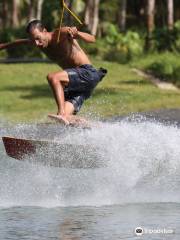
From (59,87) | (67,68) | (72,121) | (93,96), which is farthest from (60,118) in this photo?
(93,96)

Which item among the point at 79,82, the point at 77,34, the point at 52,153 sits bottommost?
the point at 52,153

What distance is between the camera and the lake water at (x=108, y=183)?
10836mm

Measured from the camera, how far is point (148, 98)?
81.4 feet

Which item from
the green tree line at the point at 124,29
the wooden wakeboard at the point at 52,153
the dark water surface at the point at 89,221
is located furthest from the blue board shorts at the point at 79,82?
the green tree line at the point at 124,29

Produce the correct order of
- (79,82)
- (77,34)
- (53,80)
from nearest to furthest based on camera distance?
(77,34), (53,80), (79,82)

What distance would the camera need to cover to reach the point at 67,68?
12086 mm

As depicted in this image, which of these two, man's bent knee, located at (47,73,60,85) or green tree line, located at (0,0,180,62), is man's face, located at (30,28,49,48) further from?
green tree line, located at (0,0,180,62)

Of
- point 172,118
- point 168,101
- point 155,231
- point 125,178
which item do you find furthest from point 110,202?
point 168,101

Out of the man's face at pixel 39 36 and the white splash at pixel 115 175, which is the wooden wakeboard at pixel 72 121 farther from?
the man's face at pixel 39 36

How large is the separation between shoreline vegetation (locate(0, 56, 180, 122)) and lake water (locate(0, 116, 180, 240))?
782cm

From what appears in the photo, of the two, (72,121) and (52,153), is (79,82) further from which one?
(52,153)

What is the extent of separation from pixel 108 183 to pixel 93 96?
13382 millimetres

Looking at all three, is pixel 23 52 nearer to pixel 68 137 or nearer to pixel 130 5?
pixel 130 5

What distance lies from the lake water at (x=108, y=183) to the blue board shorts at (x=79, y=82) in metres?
0.40
